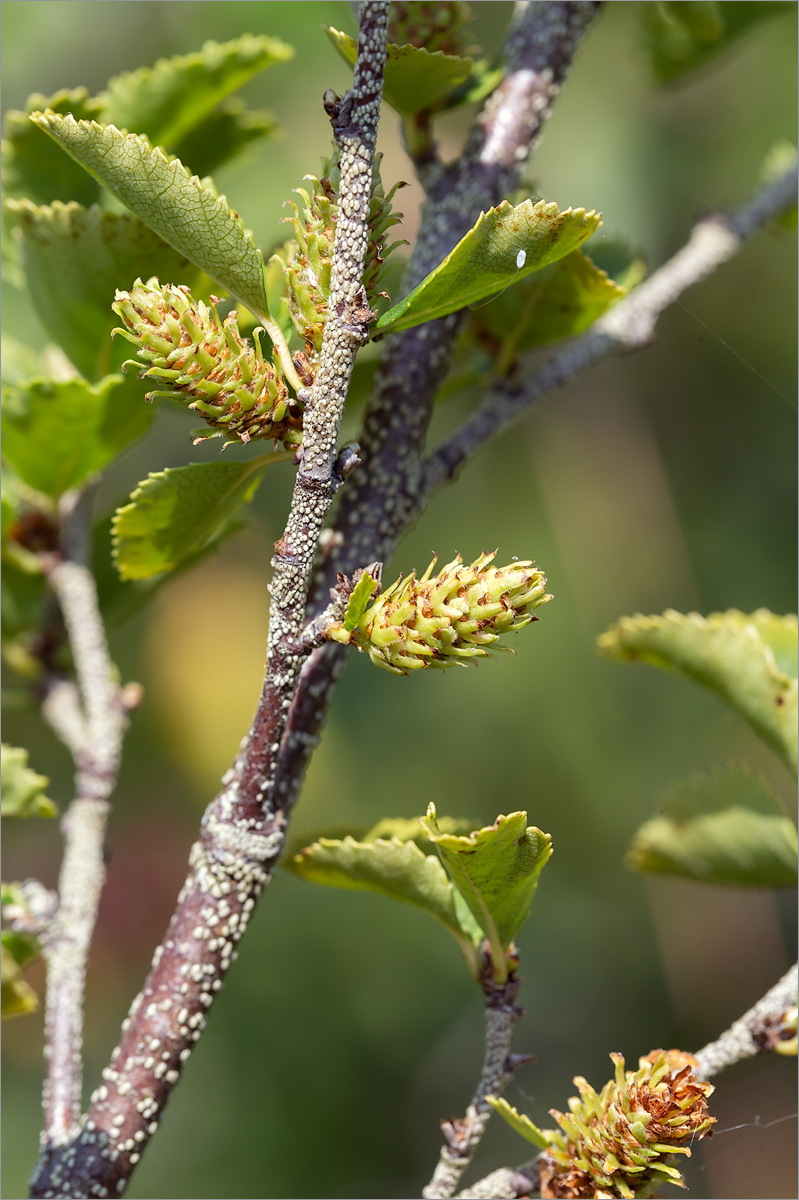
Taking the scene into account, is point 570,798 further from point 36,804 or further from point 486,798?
point 36,804

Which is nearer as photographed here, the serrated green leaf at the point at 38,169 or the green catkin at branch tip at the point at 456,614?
the green catkin at branch tip at the point at 456,614

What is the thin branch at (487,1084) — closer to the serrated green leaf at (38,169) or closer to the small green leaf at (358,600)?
the small green leaf at (358,600)

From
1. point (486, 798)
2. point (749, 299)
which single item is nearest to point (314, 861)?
point (486, 798)

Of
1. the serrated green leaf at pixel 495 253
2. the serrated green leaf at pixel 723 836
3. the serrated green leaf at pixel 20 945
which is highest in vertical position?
the serrated green leaf at pixel 495 253

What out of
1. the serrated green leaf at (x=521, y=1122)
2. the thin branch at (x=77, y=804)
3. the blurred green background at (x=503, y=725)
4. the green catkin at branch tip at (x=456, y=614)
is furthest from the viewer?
the blurred green background at (x=503, y=725)

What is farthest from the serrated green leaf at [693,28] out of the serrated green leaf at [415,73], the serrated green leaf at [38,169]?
the serrated green leaf at [38,169]

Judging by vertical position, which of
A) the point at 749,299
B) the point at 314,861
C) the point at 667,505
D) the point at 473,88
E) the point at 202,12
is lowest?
the point at 314,861
